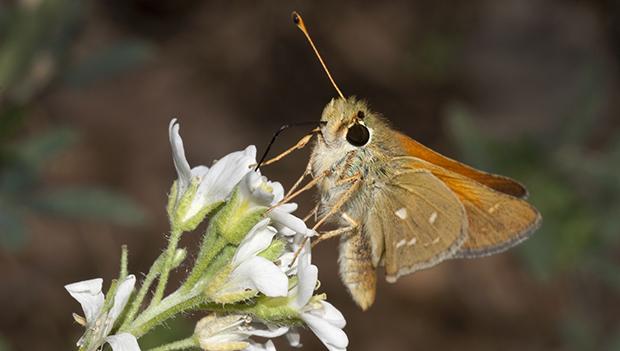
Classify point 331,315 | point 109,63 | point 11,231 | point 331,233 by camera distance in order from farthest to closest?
point 109,63
point 11,231
point 331,233
point 331,315

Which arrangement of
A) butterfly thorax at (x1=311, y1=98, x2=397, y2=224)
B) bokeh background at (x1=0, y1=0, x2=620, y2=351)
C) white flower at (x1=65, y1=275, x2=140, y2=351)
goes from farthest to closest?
bokeh background at (x1=0, y1=0, x2=620, y2=351), butterfly thorax at (x1=311, y1=98, x2=397, y2=224), white flower at (x1=65, y1=275, x2=140, y2=351)

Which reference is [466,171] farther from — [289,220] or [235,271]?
[235,271]

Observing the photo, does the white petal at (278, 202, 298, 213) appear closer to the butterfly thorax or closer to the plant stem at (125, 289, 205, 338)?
the plant stem at (125, 289, 205, 338)

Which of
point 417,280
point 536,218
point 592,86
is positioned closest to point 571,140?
point 592,86

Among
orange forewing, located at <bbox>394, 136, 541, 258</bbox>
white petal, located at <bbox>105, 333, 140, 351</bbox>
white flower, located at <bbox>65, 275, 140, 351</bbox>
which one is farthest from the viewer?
orange forewing, located at <bbox>394, 136, 541, 258</bbox>

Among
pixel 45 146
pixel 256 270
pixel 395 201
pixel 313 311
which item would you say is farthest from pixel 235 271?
pixel 45 146

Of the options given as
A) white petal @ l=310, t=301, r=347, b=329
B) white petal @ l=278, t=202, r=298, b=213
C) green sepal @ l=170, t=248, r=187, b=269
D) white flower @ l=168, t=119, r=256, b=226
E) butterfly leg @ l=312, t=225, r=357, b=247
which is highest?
white flower @ l=168, t=119, r=256, b=226

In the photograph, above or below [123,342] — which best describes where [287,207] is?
above

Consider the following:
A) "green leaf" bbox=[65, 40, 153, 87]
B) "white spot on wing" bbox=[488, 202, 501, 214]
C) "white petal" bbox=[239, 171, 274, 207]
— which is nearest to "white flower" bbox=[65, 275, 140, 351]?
"white petal" bbox=[239, 171, 274, 207]
